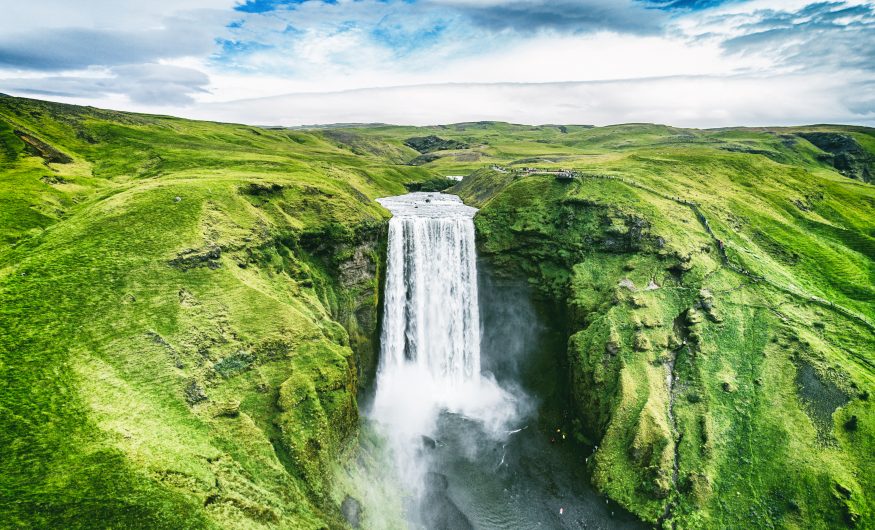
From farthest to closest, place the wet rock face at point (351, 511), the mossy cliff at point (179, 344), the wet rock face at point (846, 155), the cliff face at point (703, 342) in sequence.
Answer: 1. the wet rock face at point (846, 155)
2. the cliff face at point (703, 342)
3. the wet rock face at point (351, 511)
4. the mossy cliff at point (179, 344)

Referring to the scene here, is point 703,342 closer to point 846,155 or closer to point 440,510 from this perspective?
point 440,510

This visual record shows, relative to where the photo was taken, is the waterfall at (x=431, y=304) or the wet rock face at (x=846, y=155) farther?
the wet rock face at (x=846, y=155)

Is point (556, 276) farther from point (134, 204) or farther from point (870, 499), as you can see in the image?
point (134, 204)

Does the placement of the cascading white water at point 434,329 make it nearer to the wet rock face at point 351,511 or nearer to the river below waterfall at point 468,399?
the river below waterfall at point 468,399

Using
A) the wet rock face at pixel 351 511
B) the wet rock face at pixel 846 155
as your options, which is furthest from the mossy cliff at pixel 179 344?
the wet rock face at pixel 846 155

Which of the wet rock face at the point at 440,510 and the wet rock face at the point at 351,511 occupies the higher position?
the wet rock face at the point at 351,511

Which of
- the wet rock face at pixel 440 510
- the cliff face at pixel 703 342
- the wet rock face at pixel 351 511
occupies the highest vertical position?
the cliff face at pixel 703 342

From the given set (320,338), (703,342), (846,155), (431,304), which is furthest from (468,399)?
(846,155)
